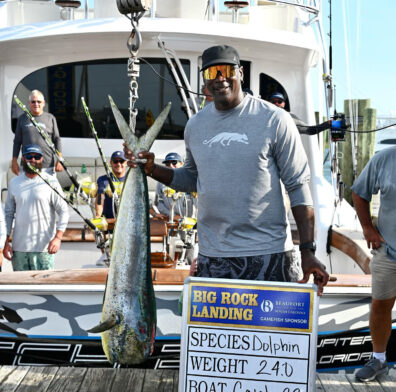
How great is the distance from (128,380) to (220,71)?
5.26 ft

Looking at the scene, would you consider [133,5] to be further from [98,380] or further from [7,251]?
[7,251]

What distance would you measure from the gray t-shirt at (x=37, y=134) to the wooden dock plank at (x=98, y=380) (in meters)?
2.74

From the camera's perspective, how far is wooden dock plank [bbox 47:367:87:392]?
3084 millimetres

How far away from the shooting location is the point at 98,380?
3.19 metres

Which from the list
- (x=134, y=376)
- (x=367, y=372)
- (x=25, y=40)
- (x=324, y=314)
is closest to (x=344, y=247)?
(x=324, y=314)

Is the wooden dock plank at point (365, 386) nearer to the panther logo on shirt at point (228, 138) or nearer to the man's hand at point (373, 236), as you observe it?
the man's hand at point (373, 236)

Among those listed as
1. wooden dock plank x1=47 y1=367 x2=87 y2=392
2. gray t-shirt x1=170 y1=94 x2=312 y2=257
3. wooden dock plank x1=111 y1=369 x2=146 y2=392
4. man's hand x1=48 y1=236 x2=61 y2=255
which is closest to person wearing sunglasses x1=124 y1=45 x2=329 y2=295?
gray t-shirt x1=170 y1=94 x2=312 y2=257

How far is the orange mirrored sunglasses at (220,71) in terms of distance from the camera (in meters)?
2.44

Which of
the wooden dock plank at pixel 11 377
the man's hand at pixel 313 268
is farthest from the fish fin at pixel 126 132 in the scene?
the wooden dock plank at pixel 11 377

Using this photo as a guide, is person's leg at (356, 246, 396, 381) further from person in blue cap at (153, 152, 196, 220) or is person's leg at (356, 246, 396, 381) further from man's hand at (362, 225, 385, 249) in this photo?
person in blue cap at (153, 152, 196, 220)

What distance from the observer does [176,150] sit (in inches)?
241

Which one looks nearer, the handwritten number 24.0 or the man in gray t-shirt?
the handwritten number 24.0

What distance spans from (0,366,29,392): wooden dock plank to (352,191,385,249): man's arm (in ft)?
6.05

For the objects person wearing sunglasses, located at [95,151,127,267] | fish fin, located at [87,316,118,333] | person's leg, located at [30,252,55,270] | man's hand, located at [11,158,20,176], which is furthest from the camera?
man's hand, located at [11,158,20,176]
